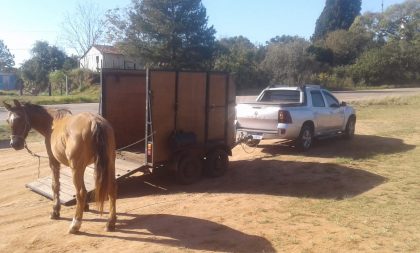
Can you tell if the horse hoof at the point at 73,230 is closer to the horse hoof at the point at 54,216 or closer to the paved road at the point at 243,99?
the horse hoof at the point at 54,216

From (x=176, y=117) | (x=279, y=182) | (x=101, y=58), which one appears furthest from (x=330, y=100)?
(x=101, y=58)

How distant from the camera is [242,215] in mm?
6633

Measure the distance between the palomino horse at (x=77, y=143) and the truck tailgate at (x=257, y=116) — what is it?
230 inches

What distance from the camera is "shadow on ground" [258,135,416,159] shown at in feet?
37.8

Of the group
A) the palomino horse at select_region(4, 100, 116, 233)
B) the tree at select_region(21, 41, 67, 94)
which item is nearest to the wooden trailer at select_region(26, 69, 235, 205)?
the palomino horse at select_region(4, 100, 116, 233)

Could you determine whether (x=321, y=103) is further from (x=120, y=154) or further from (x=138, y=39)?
(x=138, y=39)

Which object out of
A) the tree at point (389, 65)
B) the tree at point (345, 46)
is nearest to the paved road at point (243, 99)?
the tree at point (389, 65)

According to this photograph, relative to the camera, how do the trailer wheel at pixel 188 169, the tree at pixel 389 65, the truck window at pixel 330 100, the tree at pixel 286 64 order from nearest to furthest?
1. the trailer wheel at pixel 188 169
2. the truck window at pixel 330 100
3. the tree at pixel 286 64
4. the tree at pixel 389 65

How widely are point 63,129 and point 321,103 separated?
834 centimetres

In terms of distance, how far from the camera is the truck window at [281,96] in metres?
12.4

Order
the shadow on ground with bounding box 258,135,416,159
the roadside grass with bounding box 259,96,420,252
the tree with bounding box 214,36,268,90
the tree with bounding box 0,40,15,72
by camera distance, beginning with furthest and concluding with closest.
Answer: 1. the tree with bounding box 0,40,15,72
2. the tree with bounding box 214,36,268,90
3. the shadow on ground with bounding box 258,135,416,159
4. the roadside grass with bounding box 259,96,420,252

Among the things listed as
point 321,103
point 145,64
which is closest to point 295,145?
point 321,103

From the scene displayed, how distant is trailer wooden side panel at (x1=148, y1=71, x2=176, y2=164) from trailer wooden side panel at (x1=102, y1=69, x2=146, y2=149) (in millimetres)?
1375

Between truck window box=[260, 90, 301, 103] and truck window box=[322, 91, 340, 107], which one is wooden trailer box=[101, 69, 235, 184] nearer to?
truck window box=[260, 90, 301, 103]
